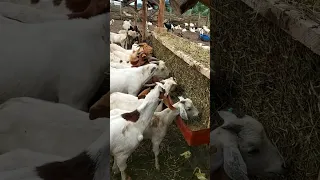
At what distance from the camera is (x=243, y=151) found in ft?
2.77

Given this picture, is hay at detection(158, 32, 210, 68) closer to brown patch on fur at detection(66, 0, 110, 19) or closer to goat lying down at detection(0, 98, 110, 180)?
brown patch on fur at detection(66, 0, 110, 19)

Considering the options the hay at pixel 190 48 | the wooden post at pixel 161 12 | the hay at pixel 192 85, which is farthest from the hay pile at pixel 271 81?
the wooden post at pixel 161 12

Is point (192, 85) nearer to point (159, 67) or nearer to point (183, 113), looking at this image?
point (159, 67)

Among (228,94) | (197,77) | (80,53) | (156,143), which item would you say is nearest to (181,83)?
(197,77)

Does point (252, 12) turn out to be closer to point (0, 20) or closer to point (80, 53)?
point (80, 53)

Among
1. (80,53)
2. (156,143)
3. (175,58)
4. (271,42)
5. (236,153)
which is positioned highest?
(271,42)

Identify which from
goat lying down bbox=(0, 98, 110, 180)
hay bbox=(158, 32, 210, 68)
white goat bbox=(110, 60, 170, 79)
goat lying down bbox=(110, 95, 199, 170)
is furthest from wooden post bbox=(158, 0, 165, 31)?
goat lying down bbox=(0, 98, 110, 180)

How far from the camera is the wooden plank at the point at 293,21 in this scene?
1.95ft

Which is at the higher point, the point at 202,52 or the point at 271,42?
the point at 271,42

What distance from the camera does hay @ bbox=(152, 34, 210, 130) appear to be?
2.00 metres

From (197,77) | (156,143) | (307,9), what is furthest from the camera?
(197,77)

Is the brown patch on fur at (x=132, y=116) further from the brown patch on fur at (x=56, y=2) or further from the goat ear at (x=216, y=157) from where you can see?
the goat ear at (x=216, y=157)

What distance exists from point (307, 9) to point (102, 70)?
647 millimetres

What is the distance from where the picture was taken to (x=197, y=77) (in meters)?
2.29
